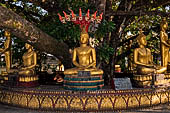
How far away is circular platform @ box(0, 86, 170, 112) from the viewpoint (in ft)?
18.4

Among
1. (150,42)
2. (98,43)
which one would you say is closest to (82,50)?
(98,43)

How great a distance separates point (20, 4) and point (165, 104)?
7.83 meters

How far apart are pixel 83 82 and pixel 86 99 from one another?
493 millimetres

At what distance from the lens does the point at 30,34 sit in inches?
247

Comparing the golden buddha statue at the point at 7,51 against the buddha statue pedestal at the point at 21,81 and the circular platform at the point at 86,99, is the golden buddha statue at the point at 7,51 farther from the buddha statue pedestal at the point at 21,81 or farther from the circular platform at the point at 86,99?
the circular platform at the point at 86,99

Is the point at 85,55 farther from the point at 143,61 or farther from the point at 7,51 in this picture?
the point at 7,51

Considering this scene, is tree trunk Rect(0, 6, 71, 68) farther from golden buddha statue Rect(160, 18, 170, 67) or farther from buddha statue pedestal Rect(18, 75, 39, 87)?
golden buddha statue Rect(160, 18, 170, 67)

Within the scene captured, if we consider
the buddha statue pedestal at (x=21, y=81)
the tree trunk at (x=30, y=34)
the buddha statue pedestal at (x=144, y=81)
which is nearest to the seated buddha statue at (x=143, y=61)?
the buddha statue pedestal at (x=144, y=81)

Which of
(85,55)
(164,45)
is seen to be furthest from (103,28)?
(164,45)

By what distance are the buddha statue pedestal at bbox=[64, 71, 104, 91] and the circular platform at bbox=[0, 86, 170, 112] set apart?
18cm

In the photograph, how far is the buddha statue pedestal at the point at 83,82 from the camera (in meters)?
5.81

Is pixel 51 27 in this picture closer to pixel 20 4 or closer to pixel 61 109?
pixel 61 109

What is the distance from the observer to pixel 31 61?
23.8 feet

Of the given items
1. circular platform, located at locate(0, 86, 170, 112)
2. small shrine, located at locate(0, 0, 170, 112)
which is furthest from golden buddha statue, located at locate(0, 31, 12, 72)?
circular platform, located at locate(0, 86, 170, 112)
